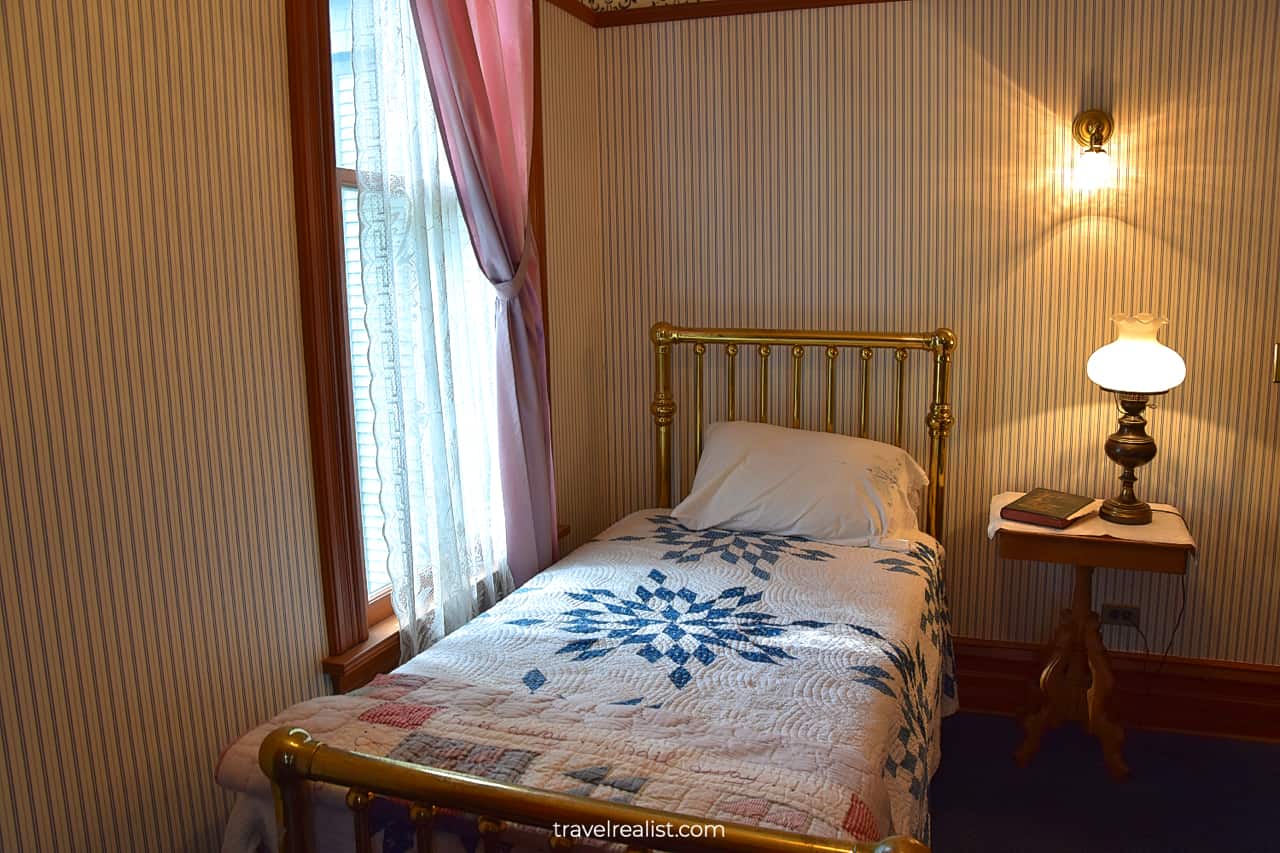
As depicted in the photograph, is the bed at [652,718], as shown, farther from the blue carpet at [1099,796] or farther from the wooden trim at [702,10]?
the wooden trim at [702,10]

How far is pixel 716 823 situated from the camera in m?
1.20

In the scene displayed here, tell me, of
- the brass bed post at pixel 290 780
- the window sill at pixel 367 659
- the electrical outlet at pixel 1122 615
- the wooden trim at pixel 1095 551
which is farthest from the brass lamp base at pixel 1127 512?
the brass bed post at pixel 290 780

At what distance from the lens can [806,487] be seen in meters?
2.84

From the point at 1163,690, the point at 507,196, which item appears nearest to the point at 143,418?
the point at 507,196

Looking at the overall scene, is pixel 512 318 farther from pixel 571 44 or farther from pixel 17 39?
pixel 17 39

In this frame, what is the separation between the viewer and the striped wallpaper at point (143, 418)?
1.43 m

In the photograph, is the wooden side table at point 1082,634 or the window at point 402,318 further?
the wooden side table at point 1082,634

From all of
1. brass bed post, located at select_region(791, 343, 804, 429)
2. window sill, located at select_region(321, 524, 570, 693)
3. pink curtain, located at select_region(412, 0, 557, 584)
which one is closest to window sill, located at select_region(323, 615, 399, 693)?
window sill, located at select_region(321, 524, 570, 693)

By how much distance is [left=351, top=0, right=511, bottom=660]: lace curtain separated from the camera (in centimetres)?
212

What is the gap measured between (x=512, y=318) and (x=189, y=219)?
0.97m

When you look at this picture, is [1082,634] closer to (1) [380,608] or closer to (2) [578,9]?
(1) [380,608]

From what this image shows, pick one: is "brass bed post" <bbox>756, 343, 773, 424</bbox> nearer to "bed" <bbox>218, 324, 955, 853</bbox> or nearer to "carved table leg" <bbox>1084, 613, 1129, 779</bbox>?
"bed" <bbox>218, 324, 955, 853</bbox>

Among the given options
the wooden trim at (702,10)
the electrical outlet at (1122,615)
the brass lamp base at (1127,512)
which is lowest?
the electrical outlet at (1122,615)

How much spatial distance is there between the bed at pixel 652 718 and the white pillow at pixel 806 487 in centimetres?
6
